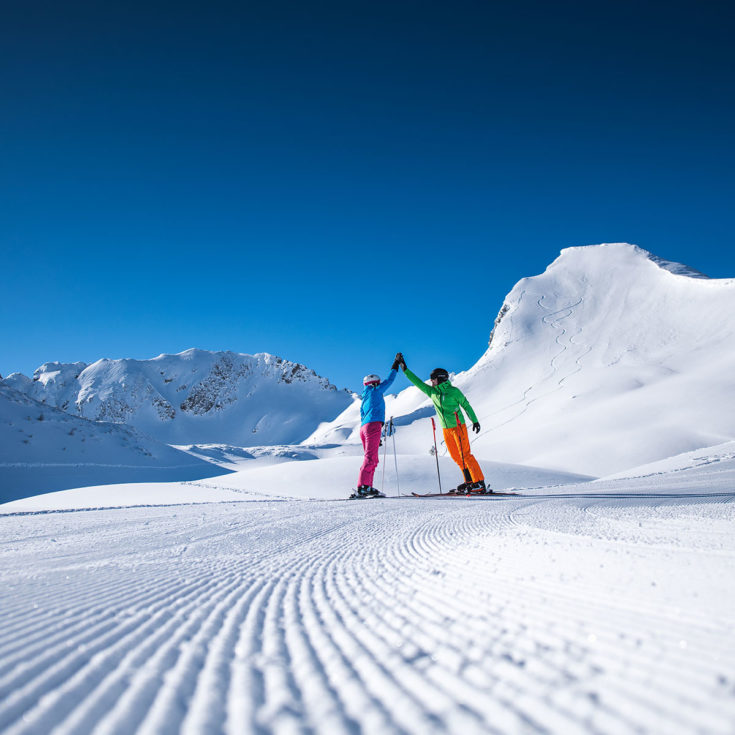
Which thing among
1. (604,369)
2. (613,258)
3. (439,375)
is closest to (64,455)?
(439,375)

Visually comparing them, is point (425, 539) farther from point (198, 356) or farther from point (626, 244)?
point (198, 356)

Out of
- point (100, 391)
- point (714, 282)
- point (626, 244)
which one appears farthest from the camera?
point (100, 391)

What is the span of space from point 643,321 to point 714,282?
4.72 m

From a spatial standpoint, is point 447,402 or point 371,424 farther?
point 371,424

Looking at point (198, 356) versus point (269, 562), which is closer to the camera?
point (269, 562)

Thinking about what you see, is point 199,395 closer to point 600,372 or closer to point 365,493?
point 600,372

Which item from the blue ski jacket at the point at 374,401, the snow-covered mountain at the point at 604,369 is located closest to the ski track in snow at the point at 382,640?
the blue ski jacket at the point at 374,401

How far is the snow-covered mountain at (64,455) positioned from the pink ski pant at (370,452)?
10.4 meters

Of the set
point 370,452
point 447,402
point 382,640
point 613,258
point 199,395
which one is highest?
point 613,258

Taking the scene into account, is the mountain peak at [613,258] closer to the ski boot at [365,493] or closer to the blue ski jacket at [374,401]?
the blue ski jacket at [374,401]

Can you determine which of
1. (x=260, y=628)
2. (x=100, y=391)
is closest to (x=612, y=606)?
(x=260, y=628)

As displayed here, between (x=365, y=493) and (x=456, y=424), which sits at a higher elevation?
(x=456, y=424)

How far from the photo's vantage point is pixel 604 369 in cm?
2539

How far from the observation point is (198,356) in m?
92.6
